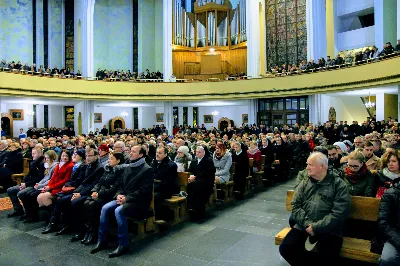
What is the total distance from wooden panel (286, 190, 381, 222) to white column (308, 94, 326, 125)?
15.6 metres

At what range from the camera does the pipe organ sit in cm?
2450

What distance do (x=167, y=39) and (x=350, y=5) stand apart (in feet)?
39.5

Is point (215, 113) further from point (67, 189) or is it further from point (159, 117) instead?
point (67, 189)

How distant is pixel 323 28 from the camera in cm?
2044

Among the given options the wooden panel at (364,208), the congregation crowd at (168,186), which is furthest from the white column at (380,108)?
the wooden panel at (364,208)

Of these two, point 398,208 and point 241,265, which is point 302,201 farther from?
point 241,265

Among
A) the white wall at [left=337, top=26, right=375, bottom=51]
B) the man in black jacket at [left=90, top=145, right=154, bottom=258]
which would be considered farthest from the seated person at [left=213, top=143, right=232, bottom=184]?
the white wall at [left=337, top=26, right=375, bottom=51]

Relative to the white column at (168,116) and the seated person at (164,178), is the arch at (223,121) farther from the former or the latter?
the seated person at (164,178)

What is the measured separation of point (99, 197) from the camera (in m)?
4.85

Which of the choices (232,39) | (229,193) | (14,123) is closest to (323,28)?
(232,39)

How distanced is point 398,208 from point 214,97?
18247 millimetres

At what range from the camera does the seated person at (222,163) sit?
666 centimetres

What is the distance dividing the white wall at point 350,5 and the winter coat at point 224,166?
56.8 ft

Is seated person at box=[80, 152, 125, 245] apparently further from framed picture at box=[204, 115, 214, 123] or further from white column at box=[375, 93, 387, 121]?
framed picture at box=[204, 115, 214, 123]
